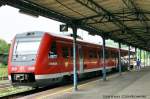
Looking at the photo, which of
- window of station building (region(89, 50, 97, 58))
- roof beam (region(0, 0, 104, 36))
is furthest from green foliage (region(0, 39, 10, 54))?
roof beam (region(0, 0, 104, 36))

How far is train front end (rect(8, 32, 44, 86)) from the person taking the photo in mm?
18156

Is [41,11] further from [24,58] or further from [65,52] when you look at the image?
[65,52]

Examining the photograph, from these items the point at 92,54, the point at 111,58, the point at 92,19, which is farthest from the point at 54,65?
the point at 111,58

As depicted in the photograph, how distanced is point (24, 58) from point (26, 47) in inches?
25.0

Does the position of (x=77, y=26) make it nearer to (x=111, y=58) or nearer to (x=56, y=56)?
(x=56, y=56)

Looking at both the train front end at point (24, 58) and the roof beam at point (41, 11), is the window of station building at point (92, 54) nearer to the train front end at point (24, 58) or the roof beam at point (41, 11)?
the roof beam at point (41, 11)

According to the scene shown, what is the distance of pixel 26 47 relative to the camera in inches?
739

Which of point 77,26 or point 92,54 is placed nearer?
point 77,26

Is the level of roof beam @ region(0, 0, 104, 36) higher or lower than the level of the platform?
higher

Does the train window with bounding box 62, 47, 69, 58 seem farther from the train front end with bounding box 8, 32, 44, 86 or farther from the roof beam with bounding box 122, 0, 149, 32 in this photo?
the roof beam with bounding box 122, 0, 149, 32

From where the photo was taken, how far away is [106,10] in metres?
17.4

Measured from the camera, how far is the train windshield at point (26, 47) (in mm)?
18578

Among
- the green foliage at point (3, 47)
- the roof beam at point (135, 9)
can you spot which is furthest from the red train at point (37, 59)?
the green foliage at point (3, 47)

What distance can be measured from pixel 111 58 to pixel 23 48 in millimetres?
17220
